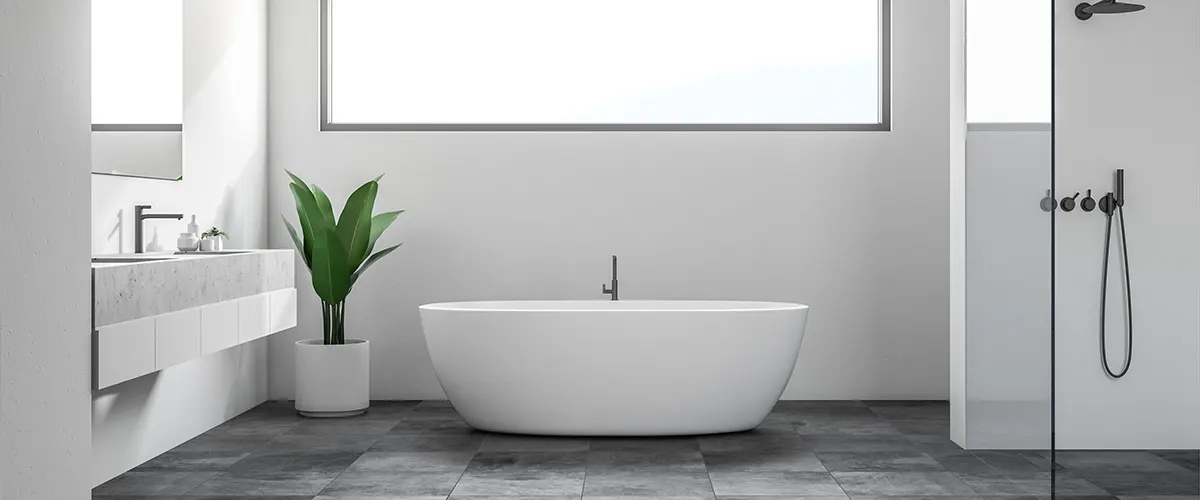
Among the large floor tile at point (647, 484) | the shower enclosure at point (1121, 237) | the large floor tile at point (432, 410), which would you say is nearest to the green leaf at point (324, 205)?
the large floor tile at point (432, 410)

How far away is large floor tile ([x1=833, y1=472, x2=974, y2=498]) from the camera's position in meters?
3.32

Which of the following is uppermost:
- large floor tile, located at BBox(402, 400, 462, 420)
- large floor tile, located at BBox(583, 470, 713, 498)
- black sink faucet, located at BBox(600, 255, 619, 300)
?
black sink faucet, located at BBox(600, 255, 619, 300)

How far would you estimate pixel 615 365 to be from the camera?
13.3 ft

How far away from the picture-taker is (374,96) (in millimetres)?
5359

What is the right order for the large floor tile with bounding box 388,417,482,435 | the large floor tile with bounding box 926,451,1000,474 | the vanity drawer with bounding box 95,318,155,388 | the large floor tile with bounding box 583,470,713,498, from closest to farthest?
the vanity drawer with bounding box 95,318,155,388, the large floor tile with bounding box 583,470,713,498, the large floor tile with bounding box 926,451,1000,474, the large floor tile with bounding box 388,417,482,435

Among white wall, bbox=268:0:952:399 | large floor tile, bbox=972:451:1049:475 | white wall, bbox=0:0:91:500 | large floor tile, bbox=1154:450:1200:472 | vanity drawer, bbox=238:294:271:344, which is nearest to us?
white wall, bbox=0:0:91:500

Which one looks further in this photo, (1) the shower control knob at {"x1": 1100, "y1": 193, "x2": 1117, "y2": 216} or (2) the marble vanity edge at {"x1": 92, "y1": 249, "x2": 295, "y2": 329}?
(1) the shower control knob at {"x1": 1100, "y1": 193, "x2": 1117, "y2": 216}

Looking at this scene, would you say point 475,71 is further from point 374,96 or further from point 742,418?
point 742,418

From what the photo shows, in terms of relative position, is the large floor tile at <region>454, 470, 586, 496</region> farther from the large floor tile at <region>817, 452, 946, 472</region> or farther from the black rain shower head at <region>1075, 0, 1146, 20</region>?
the black rain shower head at <region>1075, 0, 1146, 20</region>

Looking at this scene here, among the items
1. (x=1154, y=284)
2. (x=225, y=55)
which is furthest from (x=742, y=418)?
(x=225, y=55)

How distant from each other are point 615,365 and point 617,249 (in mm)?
1290

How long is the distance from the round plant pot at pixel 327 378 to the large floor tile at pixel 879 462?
2128mm

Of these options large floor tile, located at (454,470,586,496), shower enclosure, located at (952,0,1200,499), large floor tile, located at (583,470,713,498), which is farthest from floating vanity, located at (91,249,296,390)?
shower enclosure, located at (952,0,1200,499)

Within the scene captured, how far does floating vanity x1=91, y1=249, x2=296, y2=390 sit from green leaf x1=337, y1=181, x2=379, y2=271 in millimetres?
A: 355
